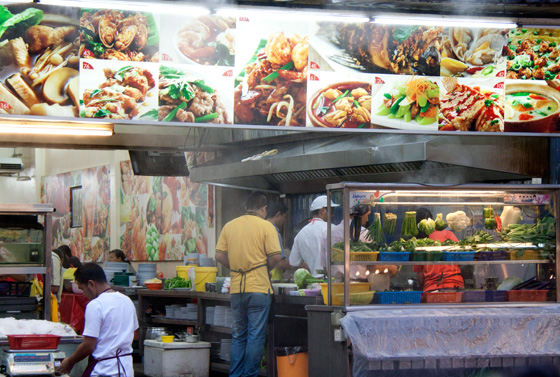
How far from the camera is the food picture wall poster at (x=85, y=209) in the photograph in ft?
54.0

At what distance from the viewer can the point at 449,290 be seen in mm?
6953

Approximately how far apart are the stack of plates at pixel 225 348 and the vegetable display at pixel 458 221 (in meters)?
3.69

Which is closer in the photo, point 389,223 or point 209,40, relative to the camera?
point 209,40

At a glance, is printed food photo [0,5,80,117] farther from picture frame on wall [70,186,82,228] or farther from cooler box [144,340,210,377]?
picture frame on wall [70,186,82,228]

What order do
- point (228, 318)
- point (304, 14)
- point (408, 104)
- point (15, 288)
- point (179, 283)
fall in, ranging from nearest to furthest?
point (304, 14) → point (408, 104) → point (15, 288) → point (228, 318) → point (179, 283)

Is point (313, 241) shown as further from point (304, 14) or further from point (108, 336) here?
point (108, 336)

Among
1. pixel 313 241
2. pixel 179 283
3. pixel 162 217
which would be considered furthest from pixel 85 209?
pixel 313 241

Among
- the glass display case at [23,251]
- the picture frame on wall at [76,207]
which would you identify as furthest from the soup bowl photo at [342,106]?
the picture frame on wall at [76,207]

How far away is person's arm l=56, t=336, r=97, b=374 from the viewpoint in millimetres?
5227

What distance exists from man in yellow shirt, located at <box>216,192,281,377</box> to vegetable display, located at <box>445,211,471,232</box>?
1948 mm

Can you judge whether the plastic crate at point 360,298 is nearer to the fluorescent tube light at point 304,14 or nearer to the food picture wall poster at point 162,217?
the fluorescent tube light at point 304,14

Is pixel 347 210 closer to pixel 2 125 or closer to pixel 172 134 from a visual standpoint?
A: pixel 2 125

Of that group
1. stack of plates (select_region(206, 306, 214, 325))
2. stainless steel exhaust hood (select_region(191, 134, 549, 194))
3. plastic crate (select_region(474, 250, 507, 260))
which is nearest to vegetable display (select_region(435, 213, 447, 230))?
plastic crate (select_region(474, 250, 507, 260))

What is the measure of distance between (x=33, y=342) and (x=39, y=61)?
2.06m
